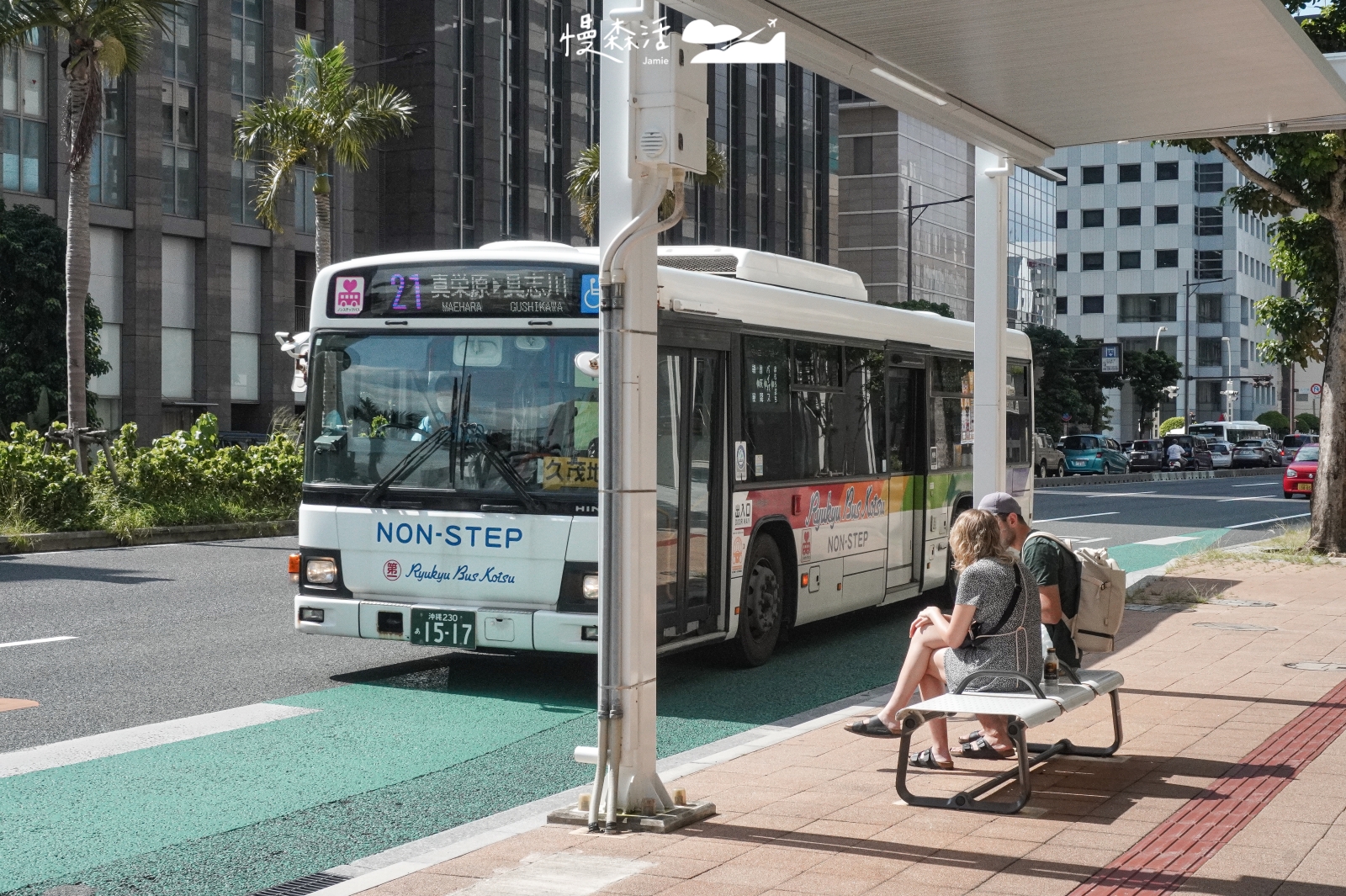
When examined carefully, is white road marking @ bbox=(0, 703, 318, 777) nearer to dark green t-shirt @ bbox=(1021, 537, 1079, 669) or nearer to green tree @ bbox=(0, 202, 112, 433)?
dark green t-shirt @ bbox=(1021, 537, 1079, 669)

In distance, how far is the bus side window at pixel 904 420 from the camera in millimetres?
13672

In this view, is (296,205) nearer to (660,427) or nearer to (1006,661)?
(660,427)

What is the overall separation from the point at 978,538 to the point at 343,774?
129 inches

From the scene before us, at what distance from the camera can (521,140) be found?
204 ft

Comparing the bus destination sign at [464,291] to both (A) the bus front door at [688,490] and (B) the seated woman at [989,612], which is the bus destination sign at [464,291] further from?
(B) the seated woman at [989,612]

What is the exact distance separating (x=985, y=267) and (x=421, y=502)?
4041mm

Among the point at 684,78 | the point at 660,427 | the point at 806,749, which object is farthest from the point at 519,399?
the point at 684,78

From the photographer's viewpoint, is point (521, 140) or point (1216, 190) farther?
point (1216, 190)

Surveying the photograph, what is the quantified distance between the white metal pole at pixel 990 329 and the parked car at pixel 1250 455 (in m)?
72.3

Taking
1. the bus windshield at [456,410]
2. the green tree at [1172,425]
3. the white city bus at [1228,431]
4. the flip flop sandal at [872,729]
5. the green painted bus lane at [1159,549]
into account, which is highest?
the green tree at [1172,425]

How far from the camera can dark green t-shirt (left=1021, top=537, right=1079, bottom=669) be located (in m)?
7.62

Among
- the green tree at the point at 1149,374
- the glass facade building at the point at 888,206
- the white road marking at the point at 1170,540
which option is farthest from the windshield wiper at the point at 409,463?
the green tree at the point at 1149,374

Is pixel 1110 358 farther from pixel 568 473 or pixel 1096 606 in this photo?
pixel 1096 606

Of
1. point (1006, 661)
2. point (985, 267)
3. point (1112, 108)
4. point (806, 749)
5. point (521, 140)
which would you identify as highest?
point (521, 140)
